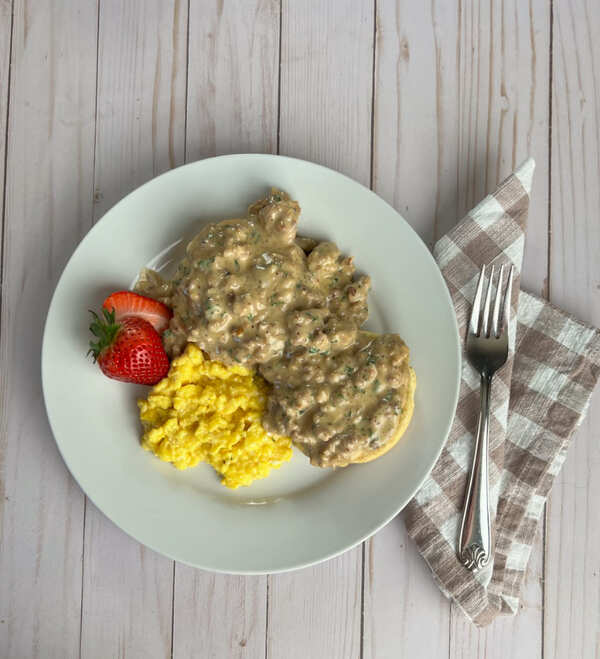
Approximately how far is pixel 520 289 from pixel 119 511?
1.49 m

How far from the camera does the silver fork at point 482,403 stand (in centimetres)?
A: 206

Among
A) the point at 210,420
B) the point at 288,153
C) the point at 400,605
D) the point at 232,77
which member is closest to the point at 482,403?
the point at 400,605

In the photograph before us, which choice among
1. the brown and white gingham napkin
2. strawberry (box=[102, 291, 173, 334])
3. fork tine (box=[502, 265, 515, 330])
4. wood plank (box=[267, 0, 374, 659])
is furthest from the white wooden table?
strawberry (box=[102, 291, 173, 334])

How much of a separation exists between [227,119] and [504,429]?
1.38 m

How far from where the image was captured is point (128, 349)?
184cm

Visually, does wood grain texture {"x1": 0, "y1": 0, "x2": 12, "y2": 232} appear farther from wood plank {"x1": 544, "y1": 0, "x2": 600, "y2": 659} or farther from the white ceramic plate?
wood plank {"x1": 544, "y1": 0, "x2": 600, "y2": 659}

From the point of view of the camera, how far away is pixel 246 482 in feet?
6.51

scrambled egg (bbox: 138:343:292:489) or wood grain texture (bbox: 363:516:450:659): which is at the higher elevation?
scrambled egg (bbox: 138:343:292:489)

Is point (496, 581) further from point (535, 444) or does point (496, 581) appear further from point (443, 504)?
point (535, 444)

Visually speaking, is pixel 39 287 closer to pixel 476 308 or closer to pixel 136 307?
pixel 136 307

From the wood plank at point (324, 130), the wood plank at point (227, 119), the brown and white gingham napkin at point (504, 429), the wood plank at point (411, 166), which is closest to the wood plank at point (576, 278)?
the brown and white gingham napkin at point (504, 429)

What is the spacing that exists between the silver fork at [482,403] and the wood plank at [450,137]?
0.20 meters

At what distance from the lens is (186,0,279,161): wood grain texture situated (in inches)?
87.5

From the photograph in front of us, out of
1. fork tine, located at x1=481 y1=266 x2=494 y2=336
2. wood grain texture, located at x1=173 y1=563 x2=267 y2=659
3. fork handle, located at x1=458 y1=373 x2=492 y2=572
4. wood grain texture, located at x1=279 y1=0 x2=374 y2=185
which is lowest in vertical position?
wood grain texture, located at x1=173 y1=563 x2=267 y2=659
